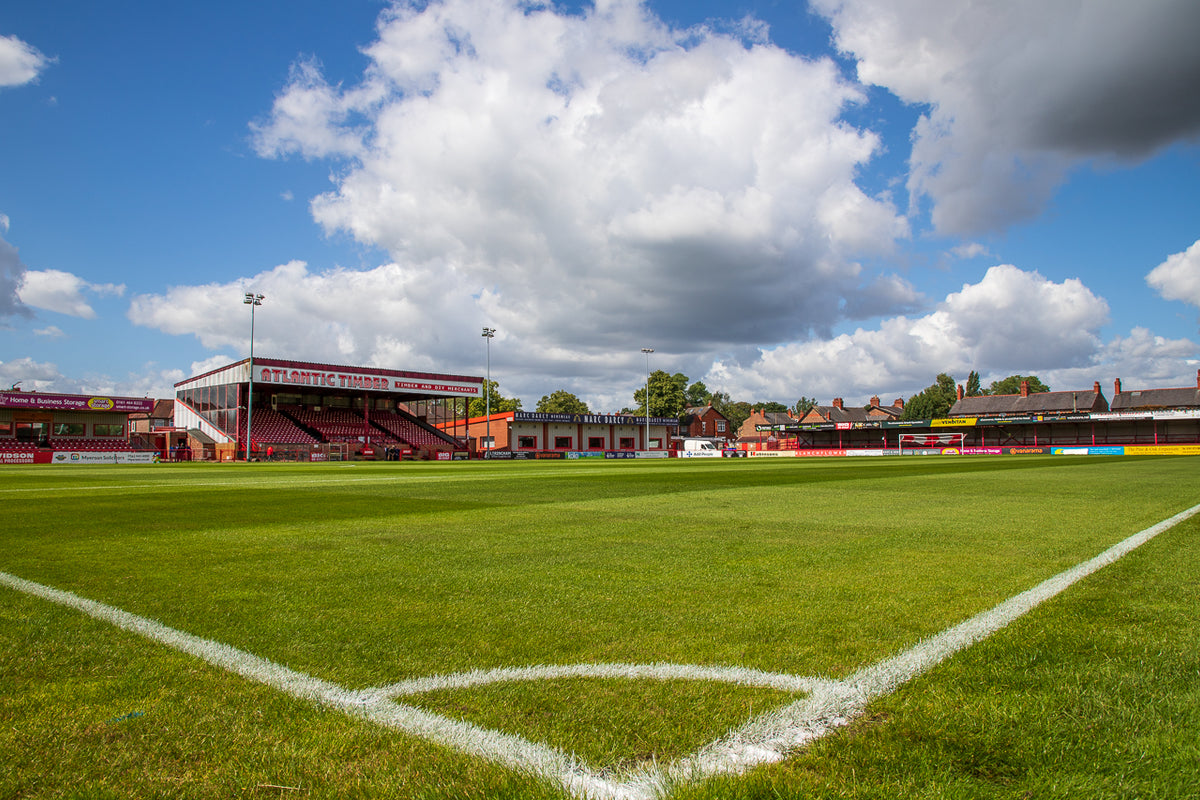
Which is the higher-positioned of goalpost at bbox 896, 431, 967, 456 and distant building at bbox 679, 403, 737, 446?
distant building at bbox 679, 403, 737, 446

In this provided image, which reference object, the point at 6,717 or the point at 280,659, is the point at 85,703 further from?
the point at 280,659

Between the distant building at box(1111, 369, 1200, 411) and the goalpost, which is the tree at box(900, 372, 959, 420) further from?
the goalpost

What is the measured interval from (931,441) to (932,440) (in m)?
0.36

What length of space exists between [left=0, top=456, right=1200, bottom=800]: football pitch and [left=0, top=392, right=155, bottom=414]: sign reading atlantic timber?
185ft

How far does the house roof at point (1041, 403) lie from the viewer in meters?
86.1

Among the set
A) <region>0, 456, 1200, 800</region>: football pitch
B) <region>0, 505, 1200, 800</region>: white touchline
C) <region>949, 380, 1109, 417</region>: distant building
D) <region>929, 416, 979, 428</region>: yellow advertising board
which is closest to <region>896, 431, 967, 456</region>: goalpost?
<region>929, 416, 979, 428</region>: yellow advertising board

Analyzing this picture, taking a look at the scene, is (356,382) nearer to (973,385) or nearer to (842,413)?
(842,413)

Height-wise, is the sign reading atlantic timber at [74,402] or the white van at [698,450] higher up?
the sign reading atlantic timber at [74,402]

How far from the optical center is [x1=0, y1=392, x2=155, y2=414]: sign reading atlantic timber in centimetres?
4850

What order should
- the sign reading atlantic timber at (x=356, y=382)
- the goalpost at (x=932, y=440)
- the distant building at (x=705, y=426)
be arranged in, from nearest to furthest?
the sign reading atlantic timber at (x=356, y=382), the goalpost at (x=932, y=440), the distant building at (x=705, y=426)

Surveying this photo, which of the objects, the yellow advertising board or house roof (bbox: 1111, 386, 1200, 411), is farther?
house roof (bbox: 1111, 386, 1200, 411)

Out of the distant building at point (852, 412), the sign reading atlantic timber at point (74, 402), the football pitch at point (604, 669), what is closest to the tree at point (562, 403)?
the distant building at point (852, 412)

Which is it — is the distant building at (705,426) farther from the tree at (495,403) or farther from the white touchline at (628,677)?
the white touchline at (628,677)

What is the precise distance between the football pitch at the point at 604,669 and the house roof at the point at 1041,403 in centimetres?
9566
